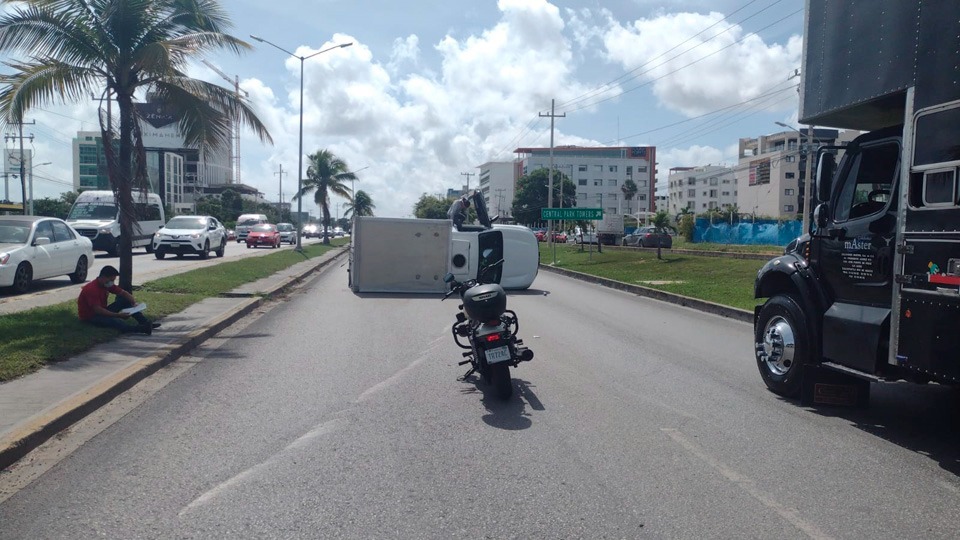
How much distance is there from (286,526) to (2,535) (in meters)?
1.54

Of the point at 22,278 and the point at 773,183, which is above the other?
the point at 773,183

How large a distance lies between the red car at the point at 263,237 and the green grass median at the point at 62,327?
1137 inches

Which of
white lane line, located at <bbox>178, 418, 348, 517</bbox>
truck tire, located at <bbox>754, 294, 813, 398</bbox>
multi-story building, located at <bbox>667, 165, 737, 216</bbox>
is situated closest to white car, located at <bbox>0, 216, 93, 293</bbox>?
white lane line, located at <bbox>178, 418, 348, 517</bbox>

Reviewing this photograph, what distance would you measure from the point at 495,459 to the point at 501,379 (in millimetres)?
1822

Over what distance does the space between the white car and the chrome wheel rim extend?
1382 cm

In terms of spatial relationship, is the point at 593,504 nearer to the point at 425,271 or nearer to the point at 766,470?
the point at 766,470

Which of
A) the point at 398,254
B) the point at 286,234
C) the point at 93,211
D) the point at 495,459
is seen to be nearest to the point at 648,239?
the point at 286,234

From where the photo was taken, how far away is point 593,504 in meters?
4.88

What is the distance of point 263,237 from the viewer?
47344 mm

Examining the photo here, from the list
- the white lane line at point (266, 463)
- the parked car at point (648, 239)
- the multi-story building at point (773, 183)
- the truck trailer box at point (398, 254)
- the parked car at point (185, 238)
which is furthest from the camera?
the multi-story building at point (773, 183)

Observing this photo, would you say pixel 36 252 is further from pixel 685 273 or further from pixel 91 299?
pixel 685 273

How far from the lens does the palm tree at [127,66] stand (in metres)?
13.1

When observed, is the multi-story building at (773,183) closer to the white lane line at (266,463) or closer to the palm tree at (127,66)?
the palm tree at (127,66)

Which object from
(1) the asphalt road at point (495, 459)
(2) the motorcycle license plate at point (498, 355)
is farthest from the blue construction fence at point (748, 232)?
(2) the motorcycle license plate at point (498, 355)
